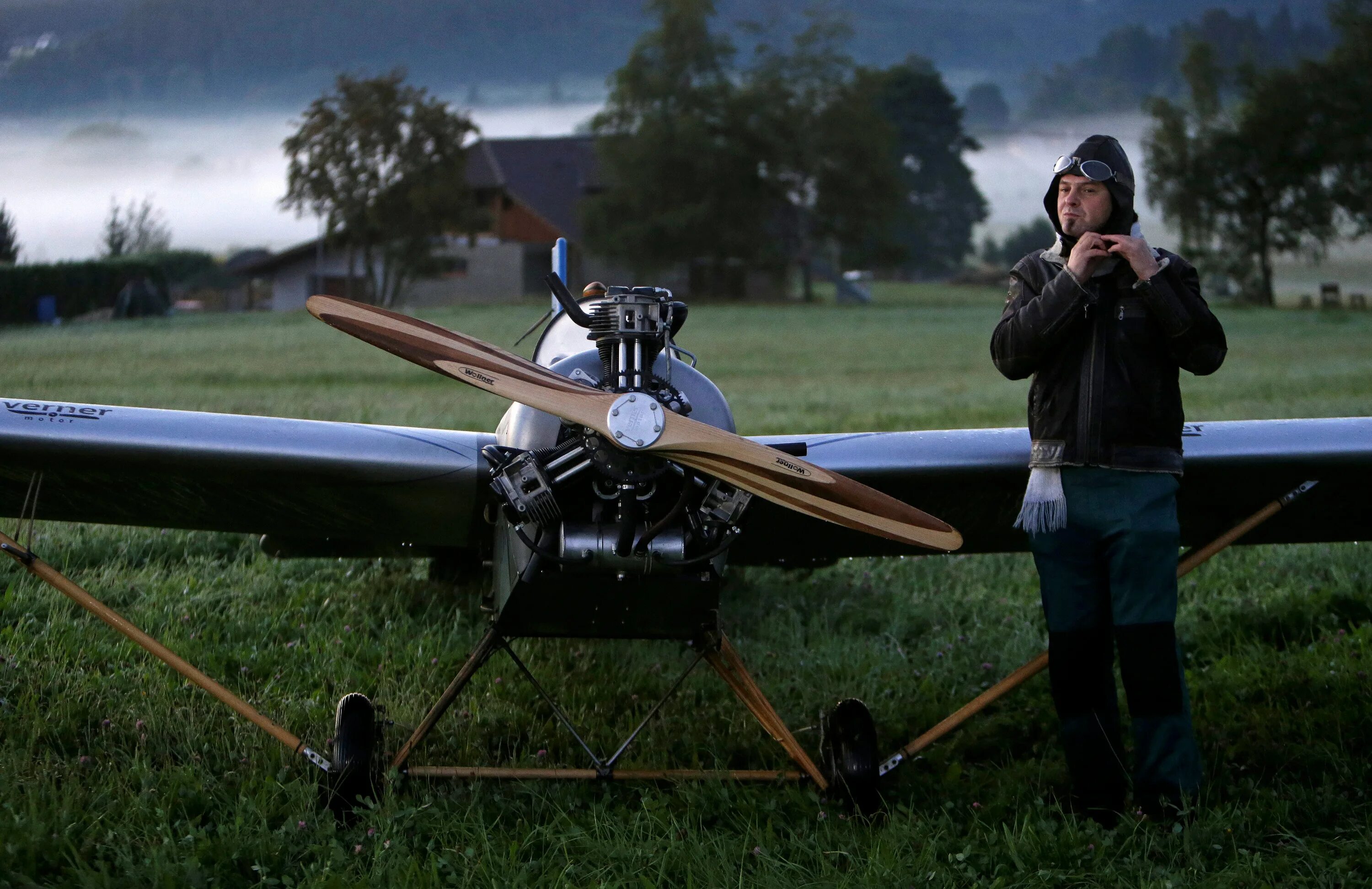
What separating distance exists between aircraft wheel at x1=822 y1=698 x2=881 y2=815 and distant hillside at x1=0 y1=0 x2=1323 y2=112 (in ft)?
25.2

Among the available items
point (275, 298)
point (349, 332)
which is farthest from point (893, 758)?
point (275, 298)

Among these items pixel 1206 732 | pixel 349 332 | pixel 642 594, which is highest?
pixel 349 332

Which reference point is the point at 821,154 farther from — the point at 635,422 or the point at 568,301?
the point at 635,422

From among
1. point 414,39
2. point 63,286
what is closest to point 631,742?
point 63,286

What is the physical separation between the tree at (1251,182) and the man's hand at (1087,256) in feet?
101

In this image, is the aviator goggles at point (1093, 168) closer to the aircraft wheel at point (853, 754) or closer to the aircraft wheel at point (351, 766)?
the aircraft wheel at point (853, 754)

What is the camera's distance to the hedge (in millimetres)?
9227

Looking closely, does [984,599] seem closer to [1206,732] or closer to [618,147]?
[1206,732]

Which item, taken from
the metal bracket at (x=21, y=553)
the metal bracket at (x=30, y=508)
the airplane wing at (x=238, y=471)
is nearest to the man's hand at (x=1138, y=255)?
the airplane wing at (x=238, y=471)

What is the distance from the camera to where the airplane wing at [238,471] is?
4086 millimetres

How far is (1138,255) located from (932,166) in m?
66.6

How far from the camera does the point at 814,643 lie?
6.52 metres

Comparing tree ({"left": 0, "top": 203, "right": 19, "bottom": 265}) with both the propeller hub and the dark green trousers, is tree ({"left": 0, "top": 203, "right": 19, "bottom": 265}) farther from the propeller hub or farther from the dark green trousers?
the dark green trousers

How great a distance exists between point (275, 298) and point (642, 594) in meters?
22.0
